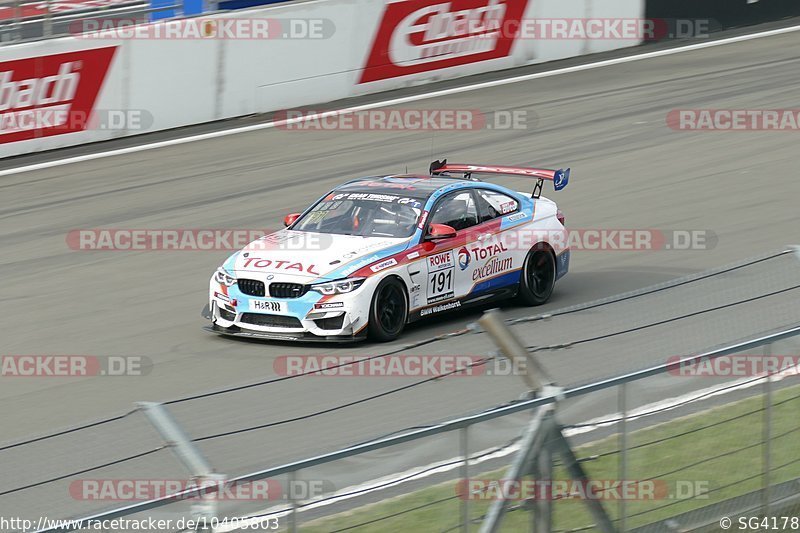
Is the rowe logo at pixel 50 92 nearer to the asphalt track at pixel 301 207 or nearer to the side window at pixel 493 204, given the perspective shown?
the asphalt track at pixel 301 207

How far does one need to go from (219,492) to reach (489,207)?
823cm

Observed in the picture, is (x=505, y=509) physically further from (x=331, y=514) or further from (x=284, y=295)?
(x=284, y=295)

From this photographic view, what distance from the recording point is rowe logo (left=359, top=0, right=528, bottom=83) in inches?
914

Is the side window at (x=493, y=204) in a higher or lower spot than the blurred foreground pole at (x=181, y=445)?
higher

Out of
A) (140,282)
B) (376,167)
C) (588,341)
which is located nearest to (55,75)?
(376,167)

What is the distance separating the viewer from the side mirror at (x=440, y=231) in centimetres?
1189
